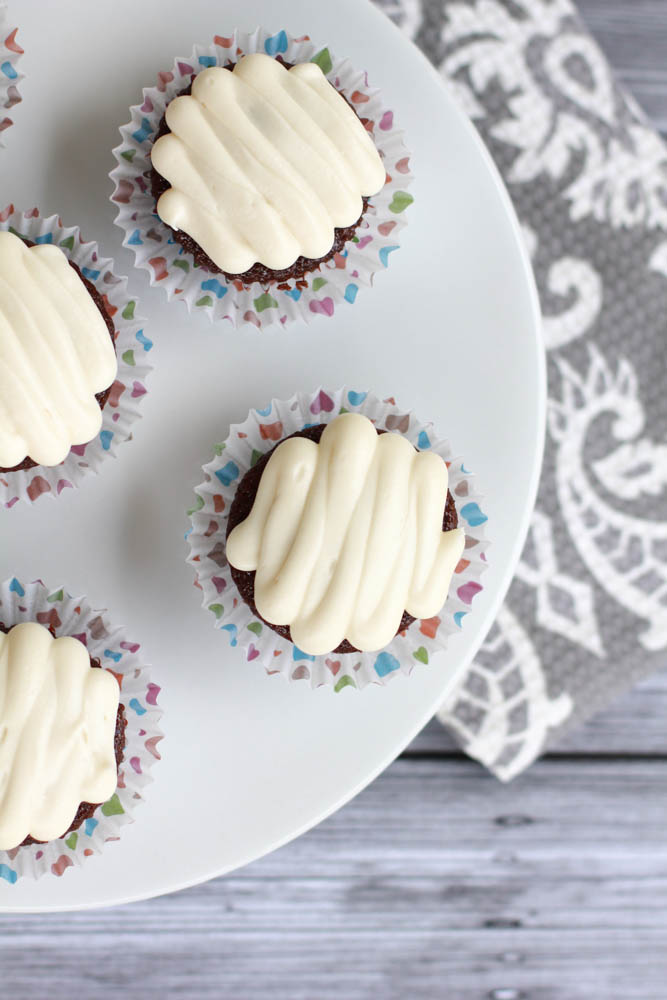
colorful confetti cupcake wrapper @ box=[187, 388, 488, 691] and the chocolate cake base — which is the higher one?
the chocolate cake base

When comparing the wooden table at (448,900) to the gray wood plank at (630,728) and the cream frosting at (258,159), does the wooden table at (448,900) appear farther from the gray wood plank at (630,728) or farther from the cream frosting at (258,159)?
the cream frosting at (258,159)

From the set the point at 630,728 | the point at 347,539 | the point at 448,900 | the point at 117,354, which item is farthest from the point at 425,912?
the point at 117,354

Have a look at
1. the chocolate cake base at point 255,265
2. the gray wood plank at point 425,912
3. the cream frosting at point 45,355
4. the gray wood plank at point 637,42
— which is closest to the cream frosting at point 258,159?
the chocolate cake base at point 255,265

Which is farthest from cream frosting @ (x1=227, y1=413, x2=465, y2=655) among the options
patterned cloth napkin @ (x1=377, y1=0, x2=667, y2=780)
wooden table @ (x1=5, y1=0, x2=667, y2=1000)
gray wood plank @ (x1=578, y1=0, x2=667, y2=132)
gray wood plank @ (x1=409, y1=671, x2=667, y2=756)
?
gray wood plank @ (x1=578, y1=0, x2=667, y2=132)

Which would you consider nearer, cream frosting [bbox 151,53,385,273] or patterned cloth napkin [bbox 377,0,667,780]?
cream frosting [bbox 151,53,385,273]

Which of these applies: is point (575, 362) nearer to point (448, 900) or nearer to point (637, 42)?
point (637, 42)

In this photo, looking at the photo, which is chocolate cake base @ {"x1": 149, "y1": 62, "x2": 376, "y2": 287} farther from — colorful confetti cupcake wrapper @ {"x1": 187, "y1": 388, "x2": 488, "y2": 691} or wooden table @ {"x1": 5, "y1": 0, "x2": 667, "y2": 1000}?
wooden table @ {"x1": 5, "y1": 0, "x2": 667, "y2": 1000}
